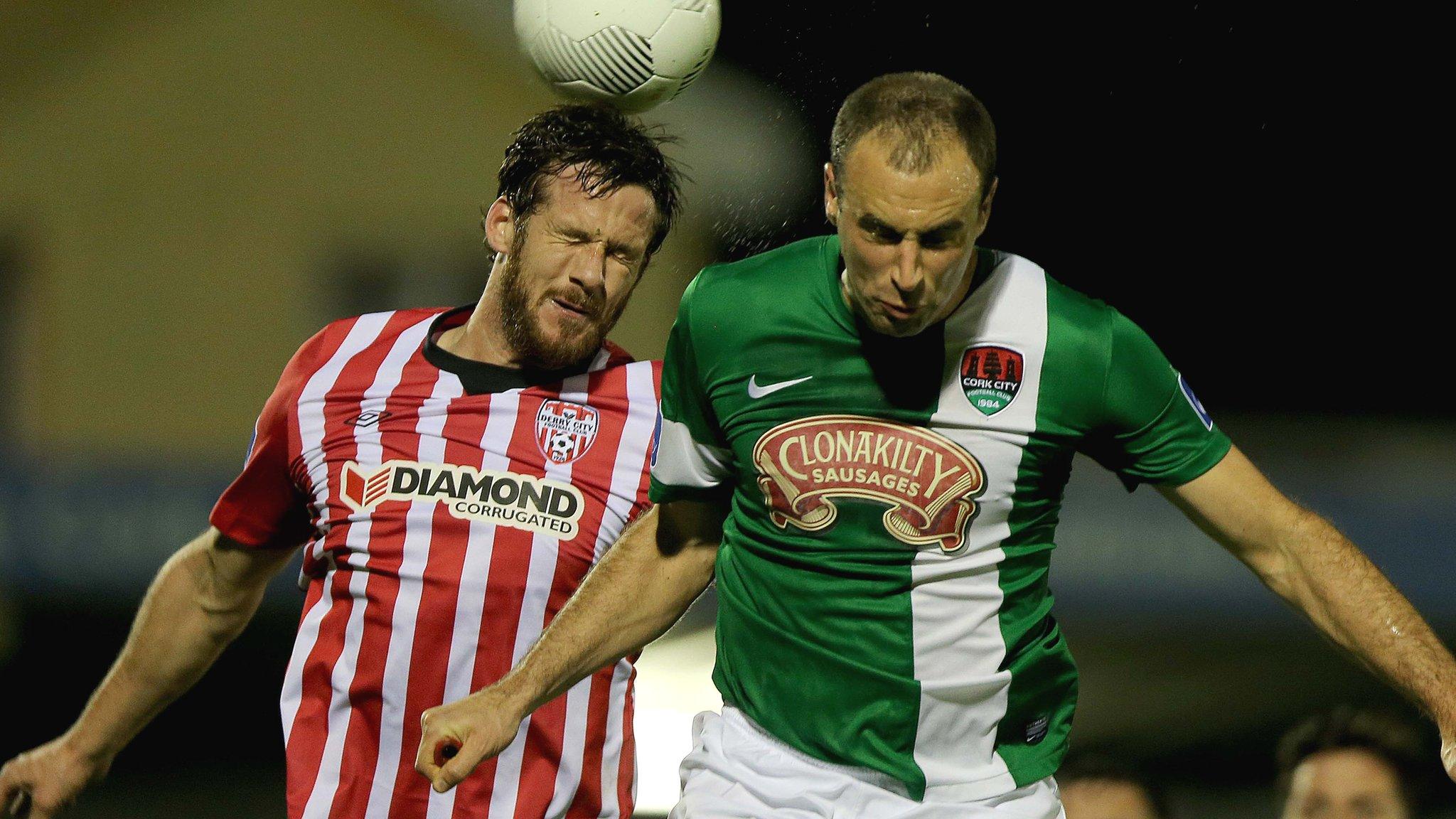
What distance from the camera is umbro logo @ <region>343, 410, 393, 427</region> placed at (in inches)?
104

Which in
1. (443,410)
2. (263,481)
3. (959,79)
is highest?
(959,79)

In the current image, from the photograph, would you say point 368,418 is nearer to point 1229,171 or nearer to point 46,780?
point 46,780

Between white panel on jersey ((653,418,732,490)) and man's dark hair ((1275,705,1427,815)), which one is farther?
man's dark hair ((1275,705,1427,815))

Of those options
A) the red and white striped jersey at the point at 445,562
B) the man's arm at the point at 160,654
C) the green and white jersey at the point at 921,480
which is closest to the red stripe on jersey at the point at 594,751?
the red and white striped jersey at the point at 445,562

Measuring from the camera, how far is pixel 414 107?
314 inches

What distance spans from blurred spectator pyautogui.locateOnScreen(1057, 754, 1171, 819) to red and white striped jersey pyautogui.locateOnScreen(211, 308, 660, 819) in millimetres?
1138

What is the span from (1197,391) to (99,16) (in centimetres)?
579

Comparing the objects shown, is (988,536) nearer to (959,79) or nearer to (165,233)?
(959,79)

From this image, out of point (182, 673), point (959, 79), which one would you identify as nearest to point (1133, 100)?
point (959, 79)

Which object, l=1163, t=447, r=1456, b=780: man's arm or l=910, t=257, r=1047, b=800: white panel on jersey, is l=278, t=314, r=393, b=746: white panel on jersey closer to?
l=910, t=257, r=1047, b=800: white panel on jersey

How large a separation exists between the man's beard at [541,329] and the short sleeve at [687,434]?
37cm

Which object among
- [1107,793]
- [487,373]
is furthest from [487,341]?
[1107,793]

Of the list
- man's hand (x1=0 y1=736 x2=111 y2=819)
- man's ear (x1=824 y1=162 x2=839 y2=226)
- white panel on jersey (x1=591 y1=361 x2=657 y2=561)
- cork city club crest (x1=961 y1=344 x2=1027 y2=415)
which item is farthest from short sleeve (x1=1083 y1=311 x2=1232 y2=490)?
man's hand (x1=0 y1=736 x2=111 y2=819)

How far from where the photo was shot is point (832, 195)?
208 cm
